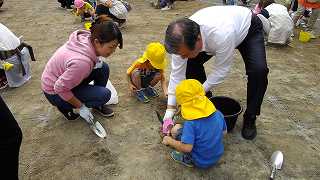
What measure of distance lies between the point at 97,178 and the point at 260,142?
142 centimetres

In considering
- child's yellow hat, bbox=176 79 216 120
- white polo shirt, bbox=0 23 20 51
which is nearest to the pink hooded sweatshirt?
child's yellow hat, bbox=176 79 216 120

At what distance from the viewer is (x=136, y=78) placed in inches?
136

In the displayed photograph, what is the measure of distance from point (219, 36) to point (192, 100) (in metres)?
0.56

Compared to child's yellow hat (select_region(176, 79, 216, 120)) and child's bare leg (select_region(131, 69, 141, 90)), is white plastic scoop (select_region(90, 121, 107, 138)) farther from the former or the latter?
child's yellow hat (select_region(176, 79, 216, 120))

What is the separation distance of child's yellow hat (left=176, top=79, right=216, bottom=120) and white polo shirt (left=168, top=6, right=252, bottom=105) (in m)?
0.43

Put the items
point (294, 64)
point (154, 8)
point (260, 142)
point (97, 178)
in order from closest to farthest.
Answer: point (97, 178) < point (260, 142) < point (294, 64) < point (154, 8)

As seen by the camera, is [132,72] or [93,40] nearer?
[93,40]

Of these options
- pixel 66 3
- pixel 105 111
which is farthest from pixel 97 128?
pixel 66 3

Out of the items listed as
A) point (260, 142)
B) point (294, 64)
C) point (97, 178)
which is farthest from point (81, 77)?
point (294, 64)

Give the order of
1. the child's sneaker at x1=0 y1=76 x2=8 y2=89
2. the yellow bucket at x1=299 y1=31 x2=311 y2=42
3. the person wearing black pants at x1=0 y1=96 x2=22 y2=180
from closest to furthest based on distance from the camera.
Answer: the person wearing black pants at x1=0 y1=96 x2=22 y2=180, the child's sneaker at x1=0 y1=76 x2=8 y2=89, the yellow bucket at x1=299 y1=31 x2=311 y2=42

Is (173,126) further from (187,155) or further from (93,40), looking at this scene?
(93,40)

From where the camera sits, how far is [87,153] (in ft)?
8.89

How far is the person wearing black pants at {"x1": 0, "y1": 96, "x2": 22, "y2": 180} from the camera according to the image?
1.68 metres

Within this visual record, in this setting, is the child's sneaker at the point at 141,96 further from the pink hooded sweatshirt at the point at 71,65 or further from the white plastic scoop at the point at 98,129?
the pink hooded sweatshirt at the point at 71,65
